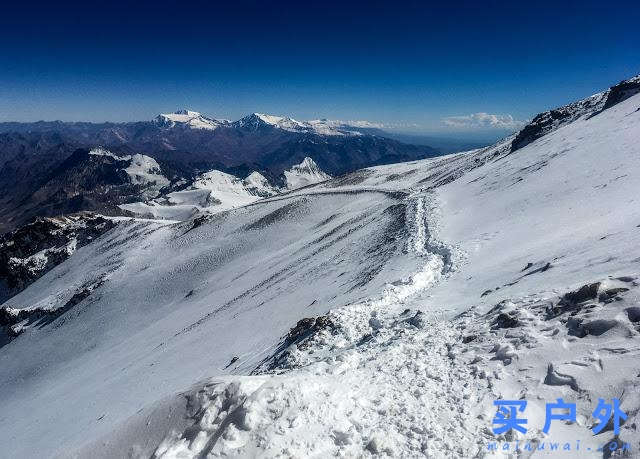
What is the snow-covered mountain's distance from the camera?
428 inches

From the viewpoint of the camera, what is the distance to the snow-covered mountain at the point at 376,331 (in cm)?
1088

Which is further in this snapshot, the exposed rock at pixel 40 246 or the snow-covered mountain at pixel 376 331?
the exposed rock at pixel 40 246

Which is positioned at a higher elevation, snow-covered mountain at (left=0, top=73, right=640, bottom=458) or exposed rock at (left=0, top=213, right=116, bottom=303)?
exposed rock at (left=0, top=213, right=116, bottom=303)

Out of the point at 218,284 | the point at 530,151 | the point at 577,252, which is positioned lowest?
the point at 218,284

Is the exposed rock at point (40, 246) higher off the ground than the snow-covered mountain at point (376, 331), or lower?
higher

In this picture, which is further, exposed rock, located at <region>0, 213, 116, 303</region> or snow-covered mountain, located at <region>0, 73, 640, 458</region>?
exposed rock, located at <region>0, 213, 116, 303</region>

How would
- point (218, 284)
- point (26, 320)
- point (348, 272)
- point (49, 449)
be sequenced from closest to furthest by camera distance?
point (49, 449), point (348, 272), point (218, 284), point (26, 320)

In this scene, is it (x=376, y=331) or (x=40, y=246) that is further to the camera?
(x=40, y=246)

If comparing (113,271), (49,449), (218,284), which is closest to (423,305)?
(49,449)

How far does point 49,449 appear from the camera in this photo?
2498 centimetres

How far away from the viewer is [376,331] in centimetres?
1844

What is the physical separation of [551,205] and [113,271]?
71.3 m

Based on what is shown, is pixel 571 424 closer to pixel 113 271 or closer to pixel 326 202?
pixel 326 202

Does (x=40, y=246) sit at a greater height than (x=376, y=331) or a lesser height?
greater
